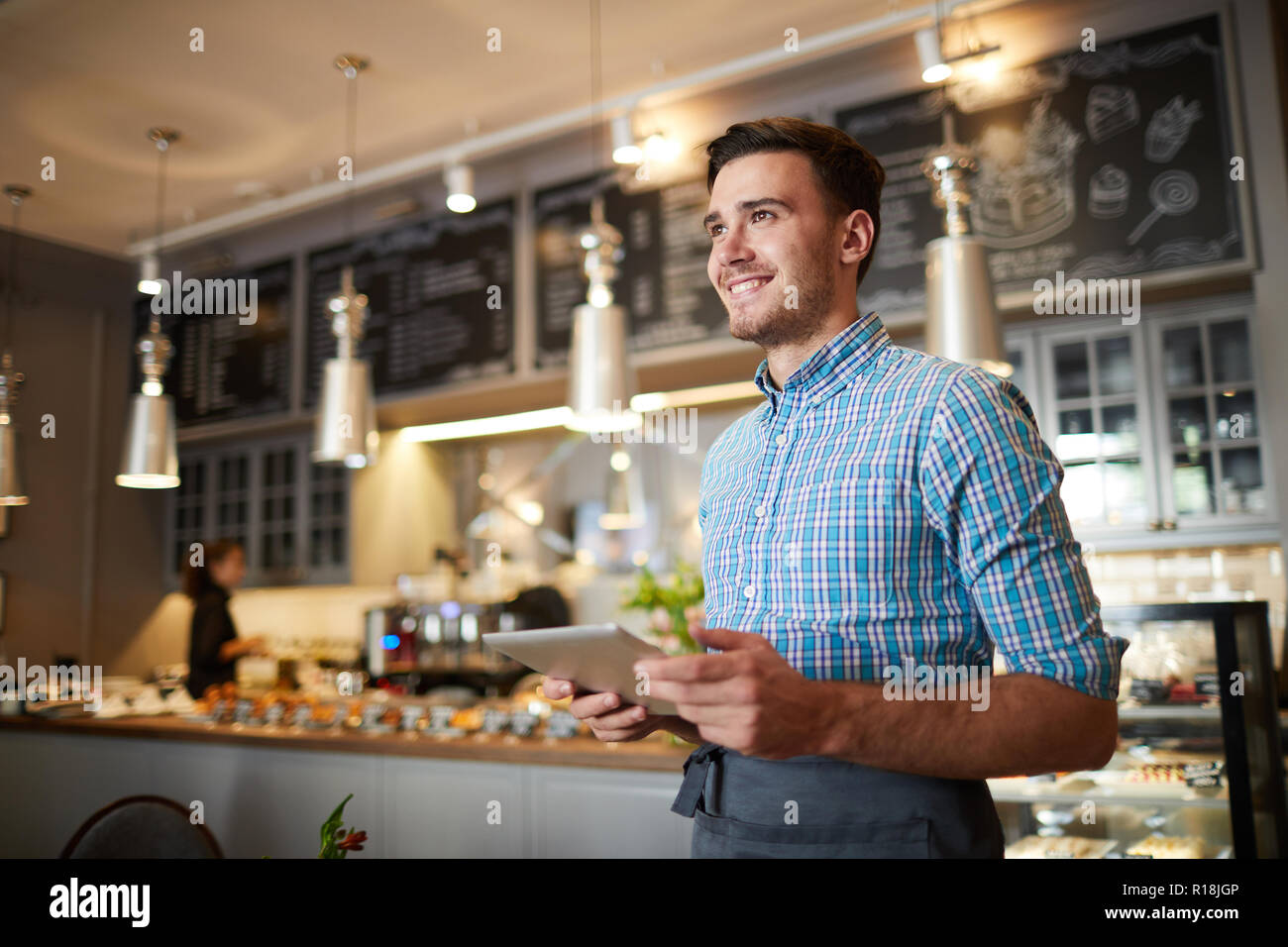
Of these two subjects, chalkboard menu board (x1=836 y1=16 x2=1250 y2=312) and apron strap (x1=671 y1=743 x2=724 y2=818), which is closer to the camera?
apron strap (x1=671 y1=743 x2=724 y2=818)

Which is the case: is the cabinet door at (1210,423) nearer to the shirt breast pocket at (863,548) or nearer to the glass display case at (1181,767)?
the glass display case at (1181,767)

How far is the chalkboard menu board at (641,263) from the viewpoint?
3963 millimetres

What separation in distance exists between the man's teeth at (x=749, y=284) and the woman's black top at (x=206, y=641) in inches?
144

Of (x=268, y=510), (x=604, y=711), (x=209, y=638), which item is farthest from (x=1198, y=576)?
(x=268, y=510)

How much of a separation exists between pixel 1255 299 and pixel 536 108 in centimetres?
271

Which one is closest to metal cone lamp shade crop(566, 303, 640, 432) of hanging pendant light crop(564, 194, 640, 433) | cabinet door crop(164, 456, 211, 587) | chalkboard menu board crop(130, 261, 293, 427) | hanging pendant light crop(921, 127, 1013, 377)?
hanging pendant light crop(564, 194, 640, 433)

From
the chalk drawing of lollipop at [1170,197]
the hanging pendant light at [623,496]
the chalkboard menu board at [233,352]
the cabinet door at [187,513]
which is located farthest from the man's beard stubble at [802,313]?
the cabinet door at [187,513]

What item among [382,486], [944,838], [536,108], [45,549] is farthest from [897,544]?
[45,549]

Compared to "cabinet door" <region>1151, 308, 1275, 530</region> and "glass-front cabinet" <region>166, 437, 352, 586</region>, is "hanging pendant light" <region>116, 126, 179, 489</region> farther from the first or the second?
"cabinet door" <region>1151, 308, 1275, 530</region>

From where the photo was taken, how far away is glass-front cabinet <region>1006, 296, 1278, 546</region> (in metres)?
3.21

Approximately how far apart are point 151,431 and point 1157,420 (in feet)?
10.9

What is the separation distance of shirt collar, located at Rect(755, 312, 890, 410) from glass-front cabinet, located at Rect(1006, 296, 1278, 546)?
2.45 meters

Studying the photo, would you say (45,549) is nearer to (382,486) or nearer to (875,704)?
(382,486)

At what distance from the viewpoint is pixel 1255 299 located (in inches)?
123
